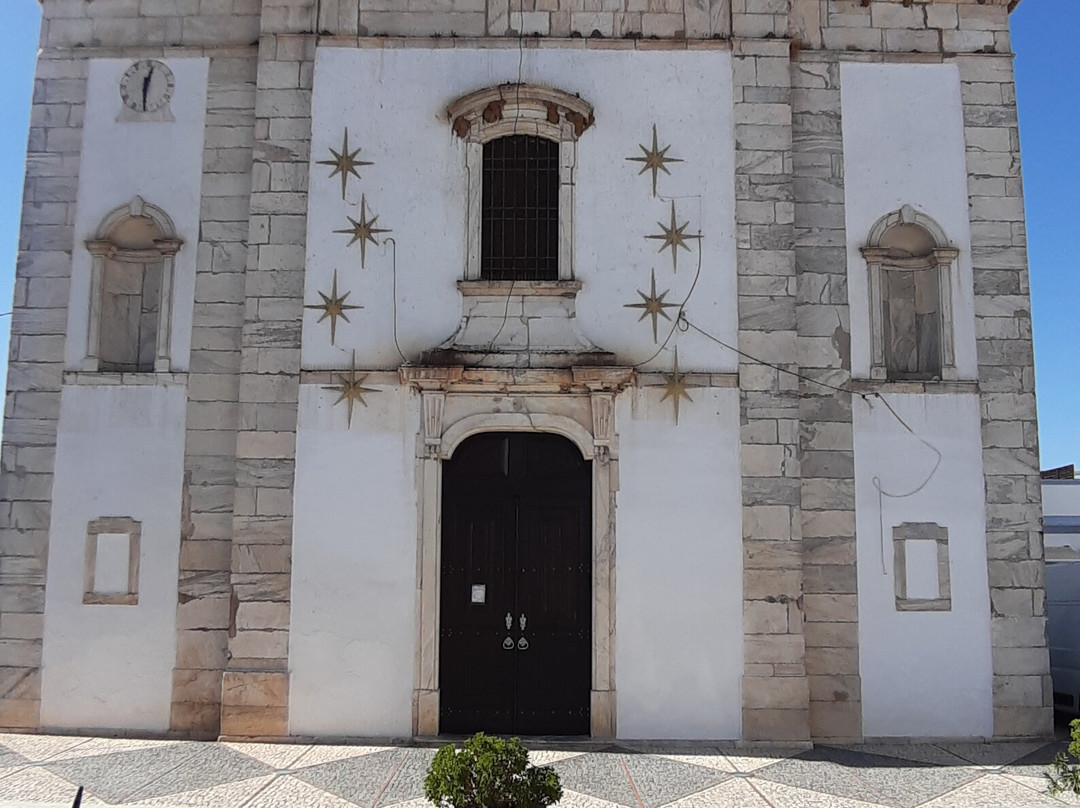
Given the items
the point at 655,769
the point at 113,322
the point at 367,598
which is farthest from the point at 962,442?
the point at 113,322

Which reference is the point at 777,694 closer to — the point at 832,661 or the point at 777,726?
the point at 777,726

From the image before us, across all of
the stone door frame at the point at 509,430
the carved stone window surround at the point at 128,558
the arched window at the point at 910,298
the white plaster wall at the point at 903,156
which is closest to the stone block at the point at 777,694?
the stone door frame at the point at 509,430

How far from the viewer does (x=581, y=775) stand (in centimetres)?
803

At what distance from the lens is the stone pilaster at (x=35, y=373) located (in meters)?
9.55

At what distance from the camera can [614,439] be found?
31.1ft

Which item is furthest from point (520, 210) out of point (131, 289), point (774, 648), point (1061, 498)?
point (1061, 498)

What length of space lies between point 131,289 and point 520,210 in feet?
13.7

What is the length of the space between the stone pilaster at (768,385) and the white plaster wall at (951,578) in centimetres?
78

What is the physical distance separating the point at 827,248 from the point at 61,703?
348 inches

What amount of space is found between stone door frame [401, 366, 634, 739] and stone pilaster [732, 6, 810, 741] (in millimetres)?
1307

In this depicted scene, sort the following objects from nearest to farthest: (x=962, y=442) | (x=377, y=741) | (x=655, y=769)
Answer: (x=655, y=769) < (x=377, y=741) < (x=962, y=442)

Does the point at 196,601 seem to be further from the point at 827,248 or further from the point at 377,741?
the point at 827,248

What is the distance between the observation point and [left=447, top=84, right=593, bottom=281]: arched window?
9836mm

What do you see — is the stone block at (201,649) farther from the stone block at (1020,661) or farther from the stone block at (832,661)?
the stone block at (1020,661)
